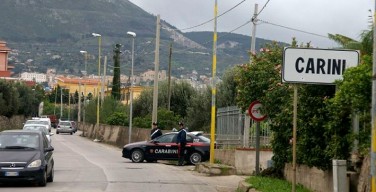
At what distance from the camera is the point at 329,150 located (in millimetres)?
15805

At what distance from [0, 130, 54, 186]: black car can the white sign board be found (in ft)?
28.2

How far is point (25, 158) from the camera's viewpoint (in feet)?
64.8

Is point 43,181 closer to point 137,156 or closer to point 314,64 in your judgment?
point 314,64

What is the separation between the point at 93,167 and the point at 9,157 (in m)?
9.16

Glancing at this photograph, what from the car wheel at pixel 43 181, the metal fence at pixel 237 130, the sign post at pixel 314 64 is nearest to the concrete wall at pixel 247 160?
the metal fence at pixel 237 130

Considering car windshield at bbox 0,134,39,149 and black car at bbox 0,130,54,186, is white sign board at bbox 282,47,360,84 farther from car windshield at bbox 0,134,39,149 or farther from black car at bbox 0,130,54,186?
car windshield at bbox 0,134,39,149

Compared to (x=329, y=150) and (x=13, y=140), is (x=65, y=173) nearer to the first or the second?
(x=13, y=140)

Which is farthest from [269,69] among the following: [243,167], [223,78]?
[223,78]

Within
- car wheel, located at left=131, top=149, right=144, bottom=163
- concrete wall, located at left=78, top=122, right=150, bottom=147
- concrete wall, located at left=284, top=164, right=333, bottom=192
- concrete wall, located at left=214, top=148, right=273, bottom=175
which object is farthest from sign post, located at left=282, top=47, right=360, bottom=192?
concrete wall, located at left=78, top=122, right=150, bottom=147

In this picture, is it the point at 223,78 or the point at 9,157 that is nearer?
the point at 9,157

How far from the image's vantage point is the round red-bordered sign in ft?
74.6

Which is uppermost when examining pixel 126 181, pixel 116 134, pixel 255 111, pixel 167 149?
pixel 255 111

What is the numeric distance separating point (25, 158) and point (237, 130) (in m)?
13.0

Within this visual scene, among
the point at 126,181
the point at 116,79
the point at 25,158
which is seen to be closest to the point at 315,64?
the point at 25,158
